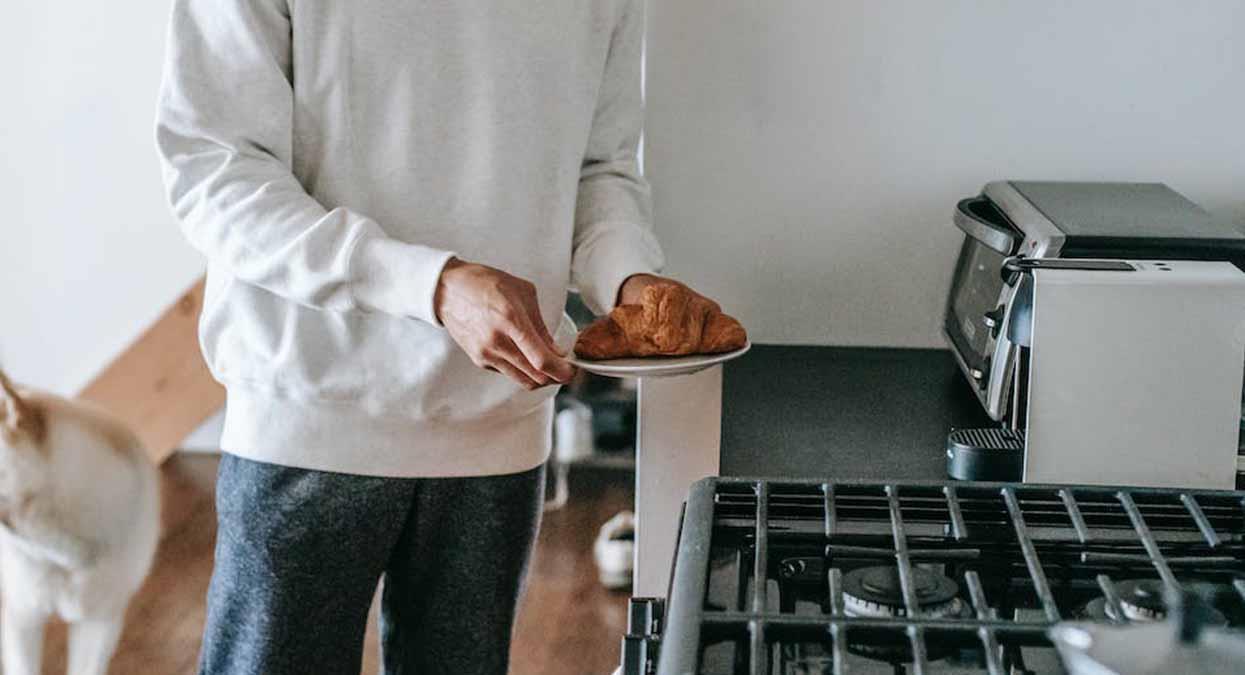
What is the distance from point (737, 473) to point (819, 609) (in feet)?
0.99

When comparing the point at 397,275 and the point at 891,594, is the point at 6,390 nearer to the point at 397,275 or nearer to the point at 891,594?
the point at 397,275

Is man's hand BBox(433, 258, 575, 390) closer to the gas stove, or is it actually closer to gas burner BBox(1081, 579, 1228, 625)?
the gas stove

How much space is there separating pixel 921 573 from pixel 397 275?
0.56 m

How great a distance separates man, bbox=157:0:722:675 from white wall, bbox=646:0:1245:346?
109 millimetres

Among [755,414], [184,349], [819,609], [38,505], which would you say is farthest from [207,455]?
[819,609]

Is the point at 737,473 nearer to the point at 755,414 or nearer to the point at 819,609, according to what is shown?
the point at 755,414

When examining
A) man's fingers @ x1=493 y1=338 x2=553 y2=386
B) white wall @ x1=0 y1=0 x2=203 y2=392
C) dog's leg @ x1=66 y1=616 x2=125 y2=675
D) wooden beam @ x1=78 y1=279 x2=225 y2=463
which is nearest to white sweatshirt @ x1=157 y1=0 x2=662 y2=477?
man's fingers @ x1=493 y1=338 x2=553 y2=386

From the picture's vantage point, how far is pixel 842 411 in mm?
1331

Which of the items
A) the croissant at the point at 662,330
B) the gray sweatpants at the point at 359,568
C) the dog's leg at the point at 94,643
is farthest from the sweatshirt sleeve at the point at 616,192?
the dog's leg at the point at 94,643

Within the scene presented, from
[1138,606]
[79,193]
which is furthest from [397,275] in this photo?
[79,193]

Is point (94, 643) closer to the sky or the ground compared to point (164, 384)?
closer to the sky

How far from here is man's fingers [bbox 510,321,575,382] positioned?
1.14 meters

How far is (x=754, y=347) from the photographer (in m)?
1.60

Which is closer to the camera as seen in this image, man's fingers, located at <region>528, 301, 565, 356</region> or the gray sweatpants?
man's fingers, located at <region>528, 301, 565, 356</region>
